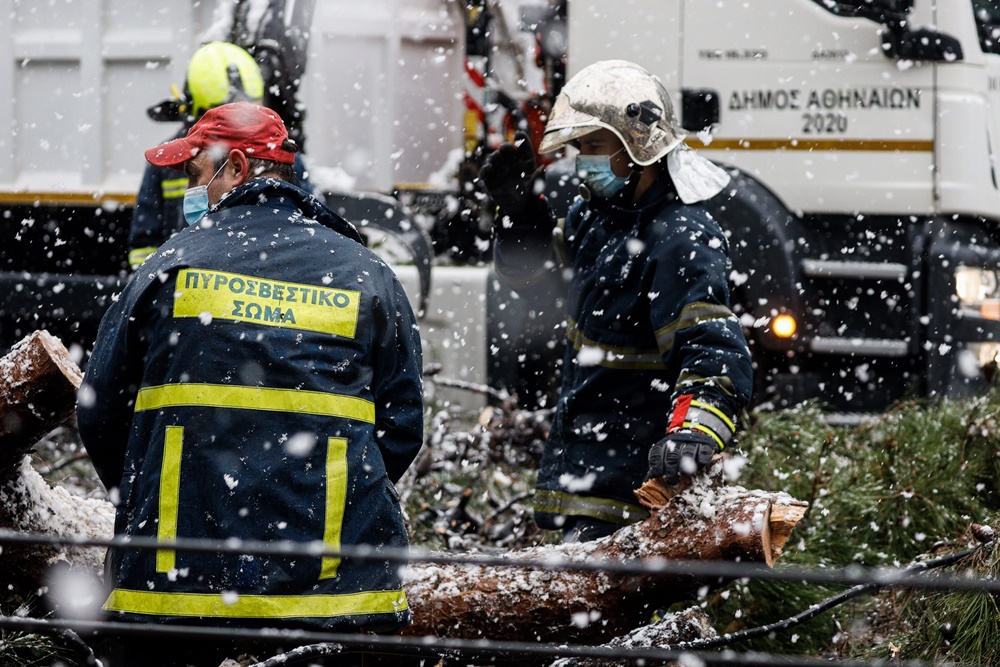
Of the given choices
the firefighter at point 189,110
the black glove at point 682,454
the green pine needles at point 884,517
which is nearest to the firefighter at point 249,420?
the black glove at point 682,454

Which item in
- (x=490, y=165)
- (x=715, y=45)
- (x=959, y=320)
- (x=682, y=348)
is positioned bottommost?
(x=959, y=320)

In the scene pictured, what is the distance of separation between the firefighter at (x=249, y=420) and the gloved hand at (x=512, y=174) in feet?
3.36

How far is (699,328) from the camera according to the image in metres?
2.69

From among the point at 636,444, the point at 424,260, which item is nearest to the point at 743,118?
the point at 424,260

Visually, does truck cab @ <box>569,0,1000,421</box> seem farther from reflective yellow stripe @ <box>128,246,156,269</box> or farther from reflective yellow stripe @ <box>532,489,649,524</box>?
reflective yellow stripe @ <box>128,246,156,269</box>

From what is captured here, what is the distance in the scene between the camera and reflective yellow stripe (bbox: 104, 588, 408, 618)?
2027 millimetres

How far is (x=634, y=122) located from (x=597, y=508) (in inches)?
38.8

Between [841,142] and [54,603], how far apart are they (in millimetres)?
3620

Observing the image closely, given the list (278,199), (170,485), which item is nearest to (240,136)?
(278,199)

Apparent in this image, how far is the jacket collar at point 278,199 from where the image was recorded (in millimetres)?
2275

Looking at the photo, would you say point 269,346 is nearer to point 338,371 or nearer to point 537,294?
point 338,371

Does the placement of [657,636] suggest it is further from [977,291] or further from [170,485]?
[977,291]

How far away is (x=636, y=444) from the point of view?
2.93 m

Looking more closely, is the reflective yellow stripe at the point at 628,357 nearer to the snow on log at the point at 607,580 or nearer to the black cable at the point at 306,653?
the snow on log at the point at 607,580
